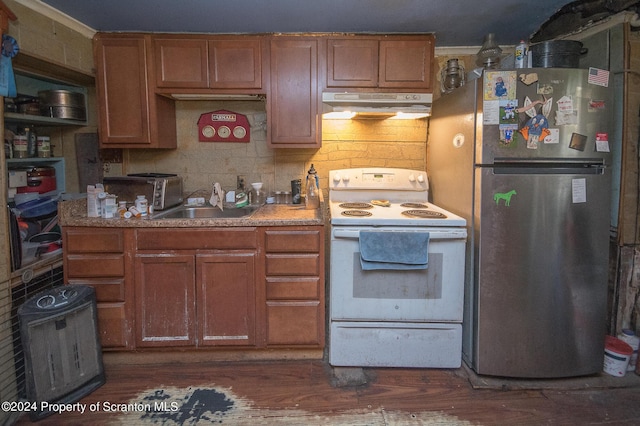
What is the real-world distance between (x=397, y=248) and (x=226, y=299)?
1.08 m

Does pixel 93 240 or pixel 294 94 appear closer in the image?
pixel 93 240

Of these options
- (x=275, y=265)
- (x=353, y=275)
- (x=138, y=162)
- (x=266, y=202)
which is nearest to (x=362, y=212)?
(x=353, y=275)

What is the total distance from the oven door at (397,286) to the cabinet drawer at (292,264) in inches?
5.3

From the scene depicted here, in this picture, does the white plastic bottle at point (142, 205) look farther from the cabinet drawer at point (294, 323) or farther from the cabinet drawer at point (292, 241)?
the cabinet drawer at point (294, 323)

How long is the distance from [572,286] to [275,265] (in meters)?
1.69

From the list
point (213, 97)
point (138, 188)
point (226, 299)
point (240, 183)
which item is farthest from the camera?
point (240, 183)

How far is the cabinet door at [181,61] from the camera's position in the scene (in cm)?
247

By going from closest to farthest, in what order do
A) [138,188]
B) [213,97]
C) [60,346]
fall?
[60,346]
[138,188]
[213,97]

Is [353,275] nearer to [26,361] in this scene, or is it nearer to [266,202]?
[266,202]

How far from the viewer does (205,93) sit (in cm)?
251

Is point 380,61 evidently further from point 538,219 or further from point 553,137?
point 538,219

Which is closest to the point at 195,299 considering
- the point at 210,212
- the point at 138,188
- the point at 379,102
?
the point at 210,212

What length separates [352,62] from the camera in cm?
249

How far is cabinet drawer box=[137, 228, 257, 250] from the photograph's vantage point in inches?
86.0
